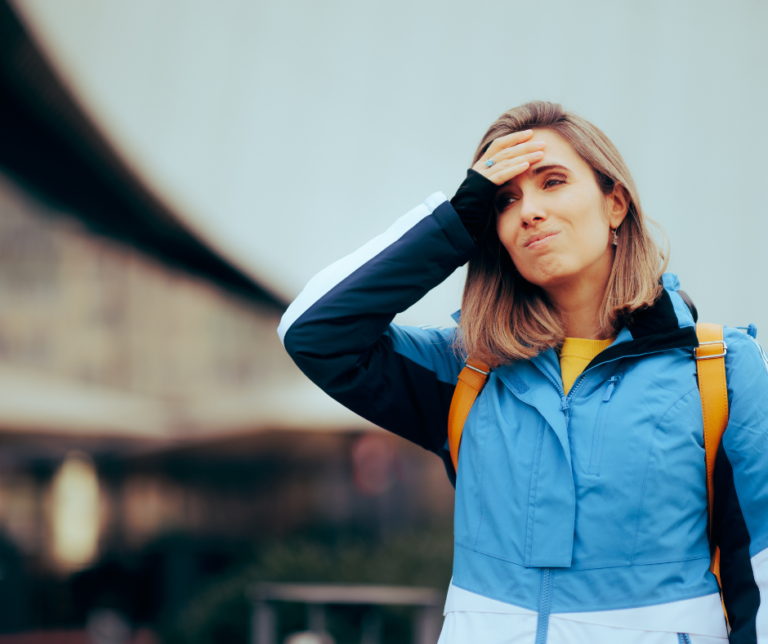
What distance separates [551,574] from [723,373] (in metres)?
0.45

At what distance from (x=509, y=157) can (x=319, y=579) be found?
5545 mm

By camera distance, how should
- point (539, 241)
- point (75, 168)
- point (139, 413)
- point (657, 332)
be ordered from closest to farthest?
1. point (657, 332)
2. point (539, 241)
3. point (75, 168)
4. point (139, 413)

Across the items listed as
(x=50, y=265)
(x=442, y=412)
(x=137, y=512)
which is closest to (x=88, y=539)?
(x=137, y=512)

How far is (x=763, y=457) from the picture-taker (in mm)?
1212

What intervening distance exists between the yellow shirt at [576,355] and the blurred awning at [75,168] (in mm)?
6540

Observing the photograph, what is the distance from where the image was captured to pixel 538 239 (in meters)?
1.43

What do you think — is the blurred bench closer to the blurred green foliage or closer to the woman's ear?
the blurred green foliage

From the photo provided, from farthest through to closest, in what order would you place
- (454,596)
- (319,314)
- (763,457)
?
(319,314) → (454,596) → (763,457)

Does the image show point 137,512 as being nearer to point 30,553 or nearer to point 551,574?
point 30,553

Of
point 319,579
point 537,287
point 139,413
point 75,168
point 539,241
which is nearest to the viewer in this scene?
point 539,241

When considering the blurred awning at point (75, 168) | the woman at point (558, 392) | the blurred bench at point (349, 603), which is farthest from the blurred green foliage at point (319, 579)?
the woman at point (558, 392)

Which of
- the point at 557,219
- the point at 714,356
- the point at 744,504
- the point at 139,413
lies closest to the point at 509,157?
the point at 557,219

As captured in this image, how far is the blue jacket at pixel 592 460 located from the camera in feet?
3.99

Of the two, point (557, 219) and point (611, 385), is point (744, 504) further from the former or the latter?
point (557, 219)
